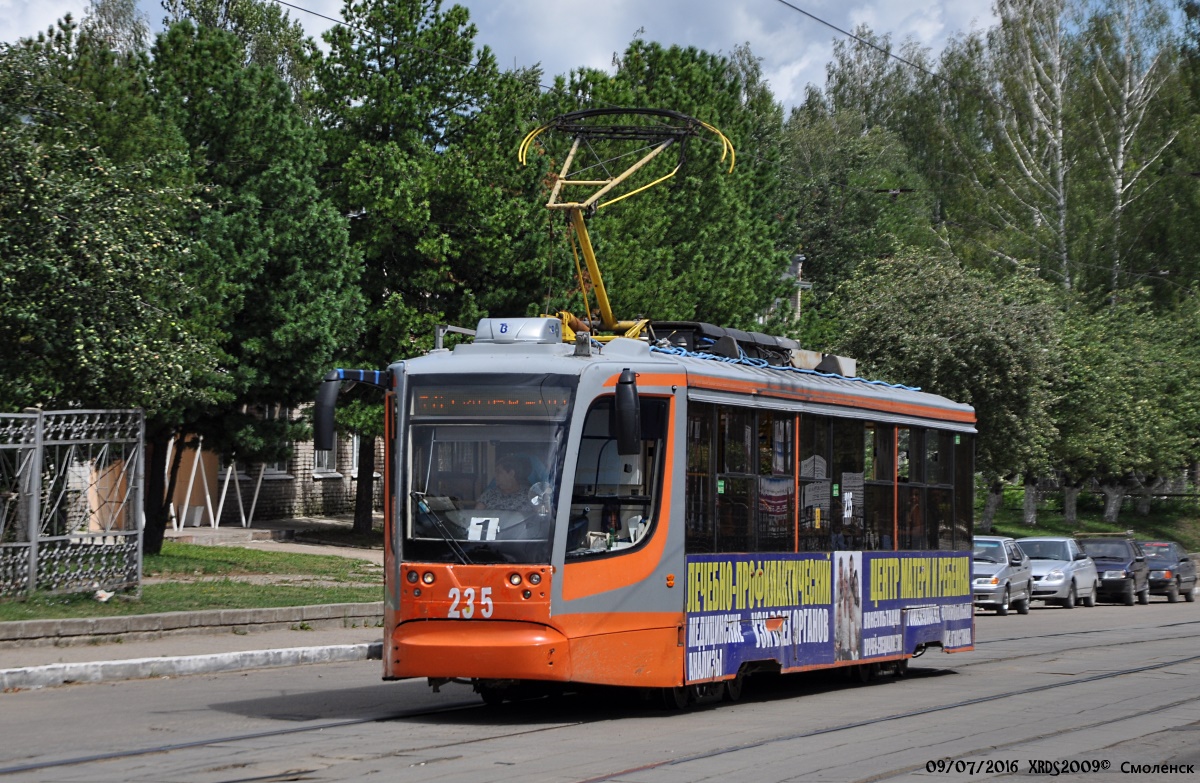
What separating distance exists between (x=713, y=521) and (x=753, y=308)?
30.8 m

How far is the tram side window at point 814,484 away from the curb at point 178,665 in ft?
19.0

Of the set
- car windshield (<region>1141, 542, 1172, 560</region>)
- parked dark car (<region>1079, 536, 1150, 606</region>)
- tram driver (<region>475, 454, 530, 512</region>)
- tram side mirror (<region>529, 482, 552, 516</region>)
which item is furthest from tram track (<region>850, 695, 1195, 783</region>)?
car windshield (<region>1141, 542, 1172, 560</region>)

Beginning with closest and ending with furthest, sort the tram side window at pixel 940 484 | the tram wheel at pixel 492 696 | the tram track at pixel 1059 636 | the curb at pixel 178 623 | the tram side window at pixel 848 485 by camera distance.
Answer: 1. the tram wheel at pixel 492 696
2. the tram side window at pixel 848 485
3. the curb at pixel 178 623
4. the tram side window at pixel 940 484
5. the tram track at pixel 1059 636

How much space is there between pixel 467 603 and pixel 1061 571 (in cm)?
2558

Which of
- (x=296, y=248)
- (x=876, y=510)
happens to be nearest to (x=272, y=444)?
(x=296, y=248)

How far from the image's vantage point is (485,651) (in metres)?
11.4

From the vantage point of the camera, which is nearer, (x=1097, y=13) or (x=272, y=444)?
(x=272, y=444)

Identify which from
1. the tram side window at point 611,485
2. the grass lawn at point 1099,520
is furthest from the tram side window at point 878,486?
the grass lawn at point 1099,520

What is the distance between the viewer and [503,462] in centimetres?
1173

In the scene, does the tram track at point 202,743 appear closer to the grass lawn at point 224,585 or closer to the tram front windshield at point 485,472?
the tram front windshield at point 485,472

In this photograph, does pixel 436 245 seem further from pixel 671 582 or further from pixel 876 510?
pixel 671 582

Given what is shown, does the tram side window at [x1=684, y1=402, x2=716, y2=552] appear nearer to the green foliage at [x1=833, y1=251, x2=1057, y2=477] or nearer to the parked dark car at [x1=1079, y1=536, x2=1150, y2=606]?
the parked dark car at [x1=1079, y1=536, x2=1150, y2=606]

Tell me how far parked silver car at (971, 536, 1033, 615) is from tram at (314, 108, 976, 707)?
17.3 m

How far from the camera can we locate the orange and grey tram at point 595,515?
1153 cm
